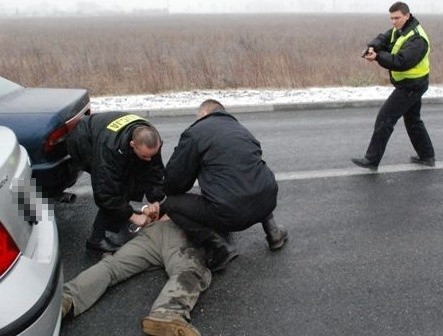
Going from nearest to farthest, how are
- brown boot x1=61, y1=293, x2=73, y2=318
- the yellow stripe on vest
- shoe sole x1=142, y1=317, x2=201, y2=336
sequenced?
1. shoe sole x1=142, y1=317, x2=201, y2=336
2. brown boot x1=61, y1=293, x2=73, y2=318
3. the yellow stripe on vest

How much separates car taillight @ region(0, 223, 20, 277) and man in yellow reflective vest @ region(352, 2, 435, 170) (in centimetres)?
408

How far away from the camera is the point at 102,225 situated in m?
3.63

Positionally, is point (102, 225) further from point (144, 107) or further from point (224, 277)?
point (144, 107)

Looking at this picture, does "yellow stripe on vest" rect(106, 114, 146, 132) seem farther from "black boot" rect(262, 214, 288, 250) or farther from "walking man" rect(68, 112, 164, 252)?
"black boot" rect(262, 214, 288, 250)

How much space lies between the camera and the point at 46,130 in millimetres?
3453

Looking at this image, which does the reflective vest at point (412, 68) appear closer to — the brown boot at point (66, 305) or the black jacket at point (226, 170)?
the black jacket at point (226, 170)

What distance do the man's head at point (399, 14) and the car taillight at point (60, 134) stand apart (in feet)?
10.9

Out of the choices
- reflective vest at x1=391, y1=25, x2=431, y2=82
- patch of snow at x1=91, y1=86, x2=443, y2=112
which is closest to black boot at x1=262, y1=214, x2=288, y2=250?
reflective vest at x1=391, y1=25, x2=431, y2=82

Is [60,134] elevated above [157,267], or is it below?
above

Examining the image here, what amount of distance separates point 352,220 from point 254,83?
25.1 ft

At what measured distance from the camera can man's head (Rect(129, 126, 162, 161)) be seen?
3199mm

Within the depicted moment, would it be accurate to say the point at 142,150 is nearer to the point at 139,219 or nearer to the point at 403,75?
the point at 139,219

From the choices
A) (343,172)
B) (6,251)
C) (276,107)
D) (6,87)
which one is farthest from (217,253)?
(276,107)

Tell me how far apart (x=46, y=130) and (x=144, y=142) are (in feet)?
2.52
